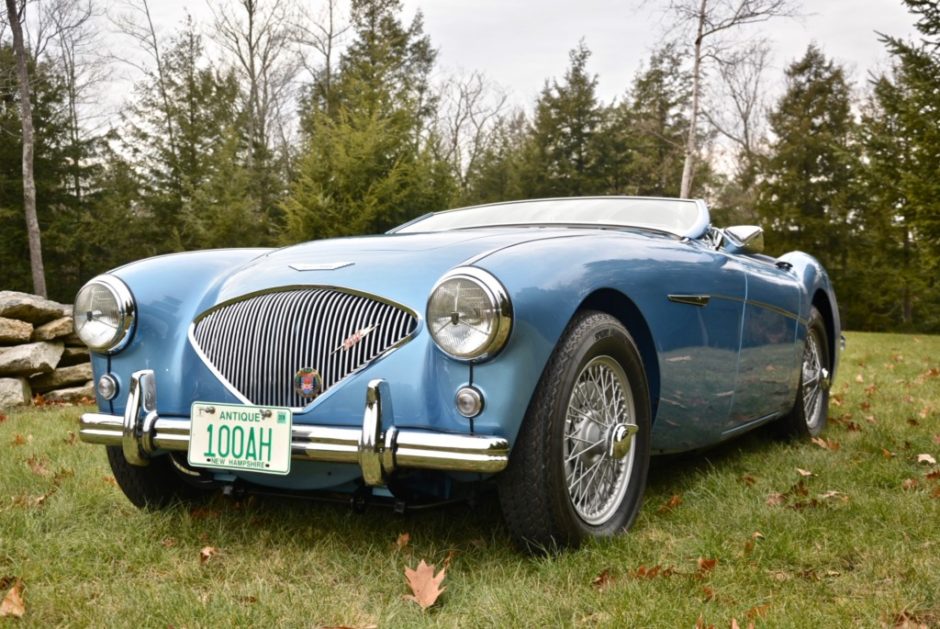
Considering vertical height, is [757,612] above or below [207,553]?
above

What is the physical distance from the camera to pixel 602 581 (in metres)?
2.12

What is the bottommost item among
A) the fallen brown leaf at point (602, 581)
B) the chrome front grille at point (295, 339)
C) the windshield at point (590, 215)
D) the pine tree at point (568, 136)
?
the fallen brown leaf at point (602, 581)

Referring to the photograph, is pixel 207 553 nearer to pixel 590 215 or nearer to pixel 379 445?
pixel 379 445

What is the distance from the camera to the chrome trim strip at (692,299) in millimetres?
2801

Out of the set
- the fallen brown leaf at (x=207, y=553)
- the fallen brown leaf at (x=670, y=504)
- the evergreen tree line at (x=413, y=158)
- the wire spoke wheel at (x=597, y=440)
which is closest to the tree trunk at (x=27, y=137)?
the evergreen tree line at (x=413, y=158)

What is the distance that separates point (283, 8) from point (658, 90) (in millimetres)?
14018

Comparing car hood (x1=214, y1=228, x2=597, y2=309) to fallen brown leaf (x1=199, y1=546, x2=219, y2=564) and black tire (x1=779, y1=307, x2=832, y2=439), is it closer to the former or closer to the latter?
fallen brown leaf (x1=199, y1=546, x2=219, y2=564)

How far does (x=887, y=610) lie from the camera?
1.90 m

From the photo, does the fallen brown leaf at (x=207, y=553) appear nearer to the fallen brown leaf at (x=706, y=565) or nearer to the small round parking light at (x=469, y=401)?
the small round parking light at (x=469, y=401)

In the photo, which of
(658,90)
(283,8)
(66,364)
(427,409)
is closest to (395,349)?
(427,409)

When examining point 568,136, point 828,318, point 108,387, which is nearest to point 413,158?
point 828,318

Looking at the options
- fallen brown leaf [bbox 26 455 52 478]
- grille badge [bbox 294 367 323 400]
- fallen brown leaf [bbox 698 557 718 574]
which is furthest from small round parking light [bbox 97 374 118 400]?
fallen brown leaf [bbox 698 557 718 574]

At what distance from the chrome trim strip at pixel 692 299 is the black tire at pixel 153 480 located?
1720 mm

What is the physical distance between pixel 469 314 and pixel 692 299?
1148mm
